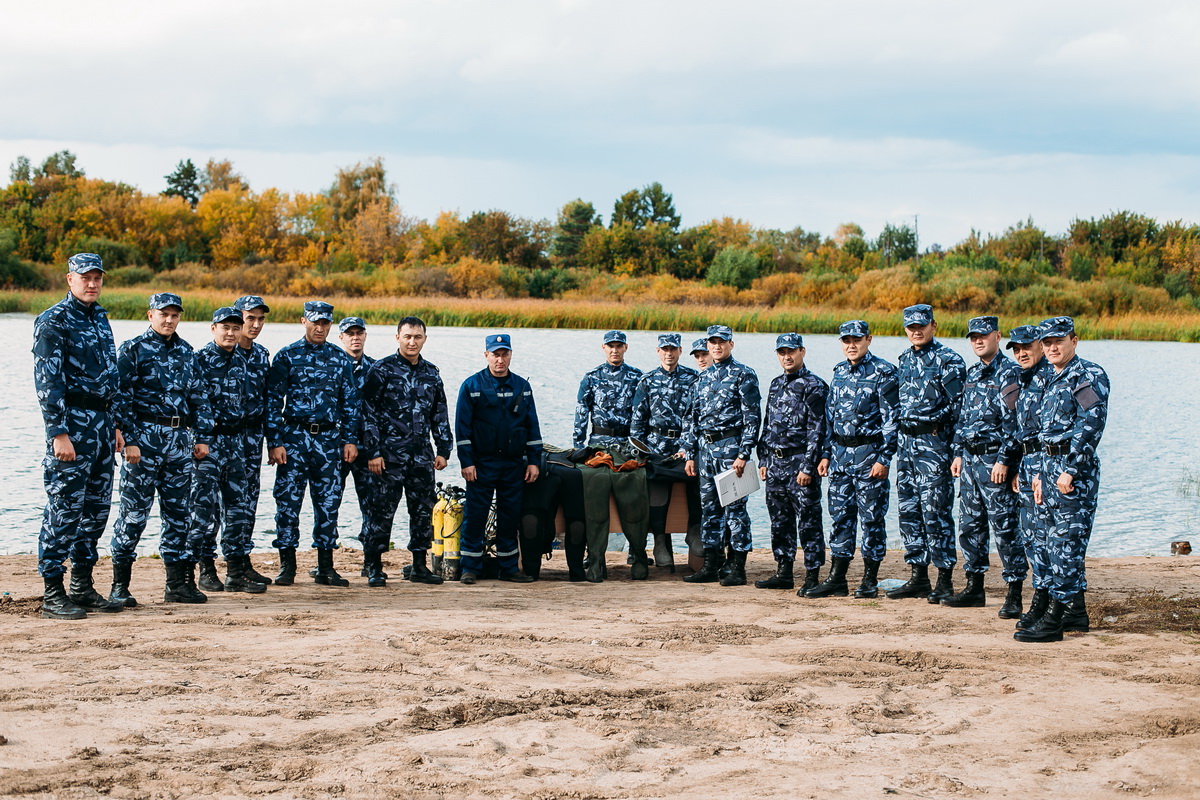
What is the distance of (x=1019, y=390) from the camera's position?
7.07m

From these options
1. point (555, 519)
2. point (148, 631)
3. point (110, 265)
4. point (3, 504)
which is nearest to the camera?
point (148, 631)

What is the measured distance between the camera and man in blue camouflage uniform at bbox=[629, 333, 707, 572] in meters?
9.35

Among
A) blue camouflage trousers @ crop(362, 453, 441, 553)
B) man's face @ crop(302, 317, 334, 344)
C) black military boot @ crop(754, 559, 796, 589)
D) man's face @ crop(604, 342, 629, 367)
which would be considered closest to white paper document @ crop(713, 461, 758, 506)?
black military boot @ crop(754, 559, 796, 589)

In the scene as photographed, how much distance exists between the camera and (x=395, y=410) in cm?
838

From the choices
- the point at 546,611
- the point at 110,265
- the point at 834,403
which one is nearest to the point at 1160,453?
the point at 834,403

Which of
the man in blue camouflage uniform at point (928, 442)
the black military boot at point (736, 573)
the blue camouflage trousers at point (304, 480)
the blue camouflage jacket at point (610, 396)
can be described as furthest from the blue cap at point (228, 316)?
the man in blue camouflage uniform at point (928, 442)

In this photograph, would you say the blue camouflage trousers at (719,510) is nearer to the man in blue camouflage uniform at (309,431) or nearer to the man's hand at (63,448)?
the man in blue camouflage uniform at (309,431)

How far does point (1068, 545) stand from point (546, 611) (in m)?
3.32

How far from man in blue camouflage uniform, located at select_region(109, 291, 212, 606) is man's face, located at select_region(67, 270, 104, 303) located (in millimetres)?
339

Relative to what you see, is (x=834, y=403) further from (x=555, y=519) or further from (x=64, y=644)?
(x=64, y=644)

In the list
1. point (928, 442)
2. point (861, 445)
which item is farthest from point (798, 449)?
point (928, 442)

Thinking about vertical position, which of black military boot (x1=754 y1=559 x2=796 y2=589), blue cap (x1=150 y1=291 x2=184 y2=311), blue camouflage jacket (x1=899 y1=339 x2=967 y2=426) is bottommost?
black military boot (x1=754 y1=559 x2=796 y2=589)

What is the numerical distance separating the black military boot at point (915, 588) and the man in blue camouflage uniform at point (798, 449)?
388 mm

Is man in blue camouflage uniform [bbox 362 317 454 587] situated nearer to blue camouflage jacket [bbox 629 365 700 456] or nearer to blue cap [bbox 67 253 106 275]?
blue camouflage jacket [bbox 629 365 700 456]
